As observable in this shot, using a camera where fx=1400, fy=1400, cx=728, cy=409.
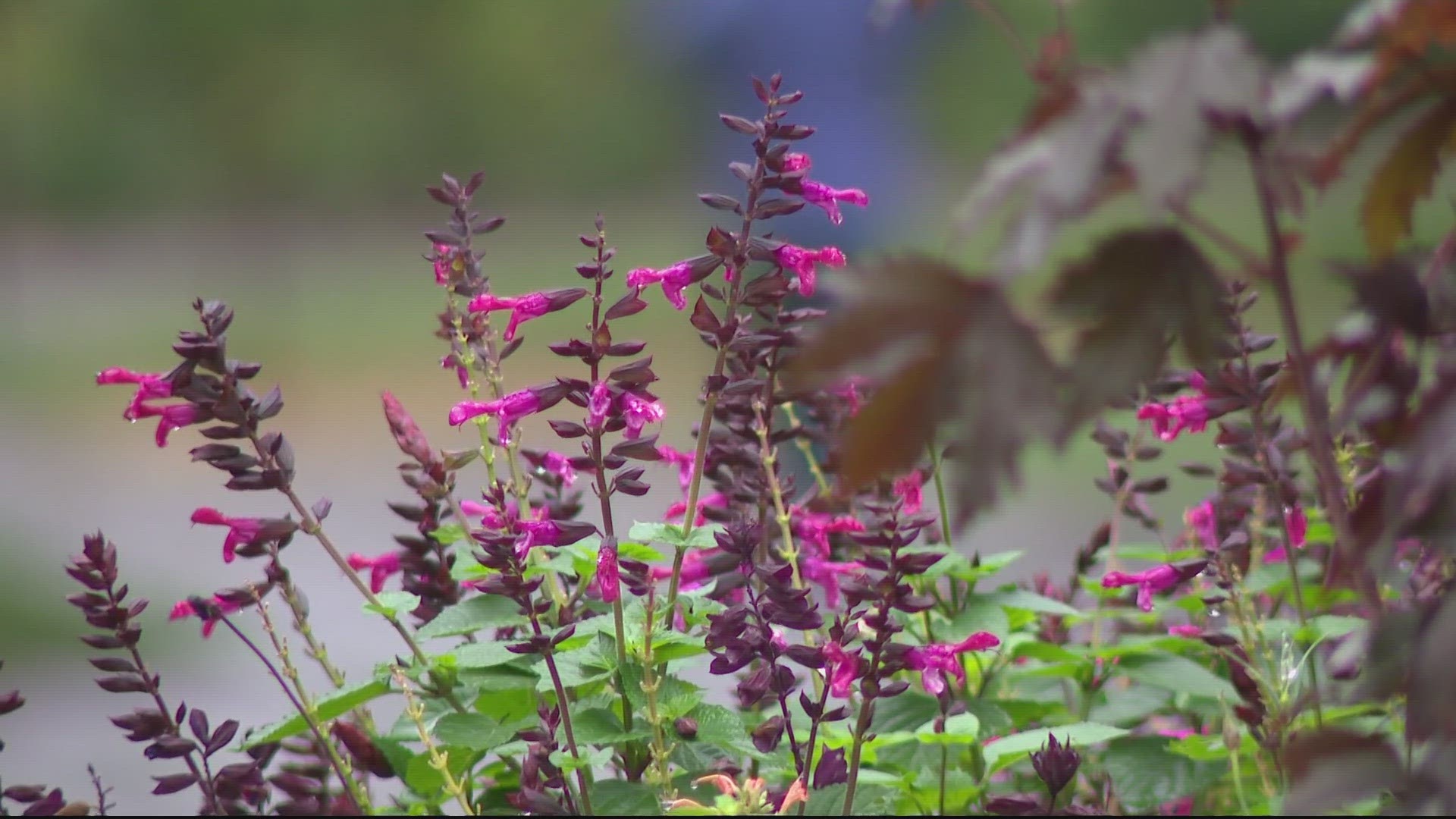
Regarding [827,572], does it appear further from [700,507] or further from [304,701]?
[304,701]

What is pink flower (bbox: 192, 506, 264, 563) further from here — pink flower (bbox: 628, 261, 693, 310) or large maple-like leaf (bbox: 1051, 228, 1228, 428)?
large maple-like leaf (bbox: 1051, 228, 1228, 428)

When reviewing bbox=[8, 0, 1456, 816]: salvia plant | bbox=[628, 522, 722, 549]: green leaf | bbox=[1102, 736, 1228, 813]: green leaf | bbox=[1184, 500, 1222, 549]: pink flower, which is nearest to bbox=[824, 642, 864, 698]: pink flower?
bbox=[8, 0, 1456, 816]: salvia plant

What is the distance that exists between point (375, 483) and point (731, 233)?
7.41 meters

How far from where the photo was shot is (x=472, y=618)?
1.05m

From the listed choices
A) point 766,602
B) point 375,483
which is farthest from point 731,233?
point 375,483

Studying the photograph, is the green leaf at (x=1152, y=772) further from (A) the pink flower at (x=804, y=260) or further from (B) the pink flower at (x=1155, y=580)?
(A) the pink flower at (x=804, y=260)

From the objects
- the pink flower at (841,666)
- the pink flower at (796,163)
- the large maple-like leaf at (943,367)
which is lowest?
the pink flower at (841,666)

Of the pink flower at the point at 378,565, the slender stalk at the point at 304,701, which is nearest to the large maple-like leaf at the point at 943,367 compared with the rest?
the slender stalk at the point at 304,701

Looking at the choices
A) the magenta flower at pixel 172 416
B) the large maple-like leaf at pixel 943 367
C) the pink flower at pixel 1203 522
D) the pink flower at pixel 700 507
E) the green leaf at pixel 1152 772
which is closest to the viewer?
the large maple-like leaf at pixel 943 367

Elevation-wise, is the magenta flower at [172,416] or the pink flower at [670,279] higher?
the pink flower at [670,279]

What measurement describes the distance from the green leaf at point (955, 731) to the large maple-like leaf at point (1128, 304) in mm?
511

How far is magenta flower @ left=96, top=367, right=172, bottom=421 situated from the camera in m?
1.01

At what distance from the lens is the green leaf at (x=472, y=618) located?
1039mm

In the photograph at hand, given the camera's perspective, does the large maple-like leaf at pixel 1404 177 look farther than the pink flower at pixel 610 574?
No
